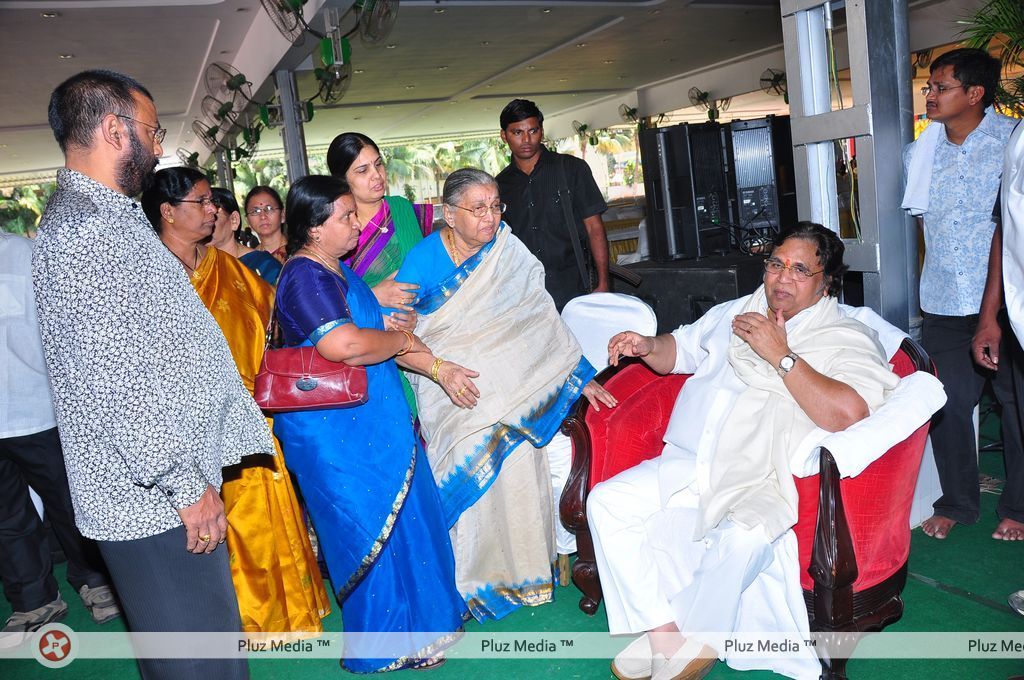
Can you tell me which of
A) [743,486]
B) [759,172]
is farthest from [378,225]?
[759,172]

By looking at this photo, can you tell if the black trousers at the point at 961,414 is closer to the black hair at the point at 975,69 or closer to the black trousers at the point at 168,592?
the black hair at the point at 975,69

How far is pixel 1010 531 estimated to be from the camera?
2.75 metres

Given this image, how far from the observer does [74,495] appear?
1.53 metres

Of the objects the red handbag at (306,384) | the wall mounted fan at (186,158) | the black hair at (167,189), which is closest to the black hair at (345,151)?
the black hair at (167,189)

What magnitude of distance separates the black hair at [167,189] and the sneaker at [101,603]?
5.08 feet

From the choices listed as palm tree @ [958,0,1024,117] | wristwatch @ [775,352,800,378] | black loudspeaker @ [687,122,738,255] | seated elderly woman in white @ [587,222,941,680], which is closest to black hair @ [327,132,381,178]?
seated elderly woman in white @ [587,222,941,680]

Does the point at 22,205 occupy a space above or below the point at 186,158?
below

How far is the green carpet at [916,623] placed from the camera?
2.10 metres

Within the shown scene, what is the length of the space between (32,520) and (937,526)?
345 centimetres

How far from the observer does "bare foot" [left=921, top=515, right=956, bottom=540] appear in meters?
2.85

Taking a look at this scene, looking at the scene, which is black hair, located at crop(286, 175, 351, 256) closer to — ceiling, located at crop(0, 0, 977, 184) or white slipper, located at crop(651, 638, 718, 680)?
white slipper, located at crop(651, 638, 718, 680)

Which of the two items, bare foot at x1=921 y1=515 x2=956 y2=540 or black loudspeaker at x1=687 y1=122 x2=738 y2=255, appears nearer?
bare foot at x1=921 y1=515 x2=956 y2=540

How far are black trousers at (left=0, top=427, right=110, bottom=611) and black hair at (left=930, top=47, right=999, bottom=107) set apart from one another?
350 cm

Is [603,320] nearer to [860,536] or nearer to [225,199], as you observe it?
[860,536]
